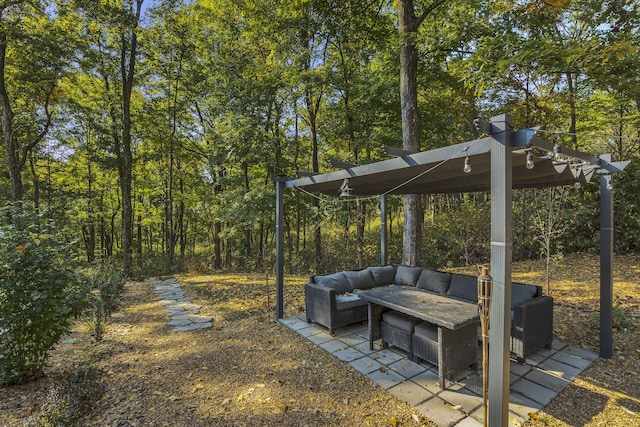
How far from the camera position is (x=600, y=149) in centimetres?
1050

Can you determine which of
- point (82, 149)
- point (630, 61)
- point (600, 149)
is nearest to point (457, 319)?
point (630, 61)

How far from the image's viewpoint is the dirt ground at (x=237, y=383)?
2.49 metres

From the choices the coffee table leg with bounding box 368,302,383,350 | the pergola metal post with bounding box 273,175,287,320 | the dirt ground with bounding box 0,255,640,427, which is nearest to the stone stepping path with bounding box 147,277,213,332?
the dirt ground with bounding box 0,255,640,427

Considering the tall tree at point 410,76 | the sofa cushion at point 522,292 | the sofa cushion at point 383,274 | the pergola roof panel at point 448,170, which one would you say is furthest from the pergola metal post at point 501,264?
the tall tree at point 410,76

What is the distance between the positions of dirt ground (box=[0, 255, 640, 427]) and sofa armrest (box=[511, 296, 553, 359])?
47cm

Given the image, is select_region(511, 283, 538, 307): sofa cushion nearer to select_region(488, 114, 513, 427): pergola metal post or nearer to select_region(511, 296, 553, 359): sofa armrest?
select_region(511, 296, 553, 359): sofa armrest

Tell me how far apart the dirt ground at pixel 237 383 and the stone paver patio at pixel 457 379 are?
10 centimetres

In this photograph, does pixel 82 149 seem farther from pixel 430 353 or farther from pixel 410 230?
pixel 430 353

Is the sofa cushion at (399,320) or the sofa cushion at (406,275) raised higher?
the sofa cushion at (406,275)

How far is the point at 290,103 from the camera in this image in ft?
29.5

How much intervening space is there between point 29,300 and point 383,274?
4596mm

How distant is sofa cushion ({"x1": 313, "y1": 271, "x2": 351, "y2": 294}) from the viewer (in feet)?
15.6

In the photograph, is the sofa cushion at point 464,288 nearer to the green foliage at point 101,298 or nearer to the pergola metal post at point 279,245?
the pergola metal post at point 279,245

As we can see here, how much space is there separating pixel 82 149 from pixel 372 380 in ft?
43.2
